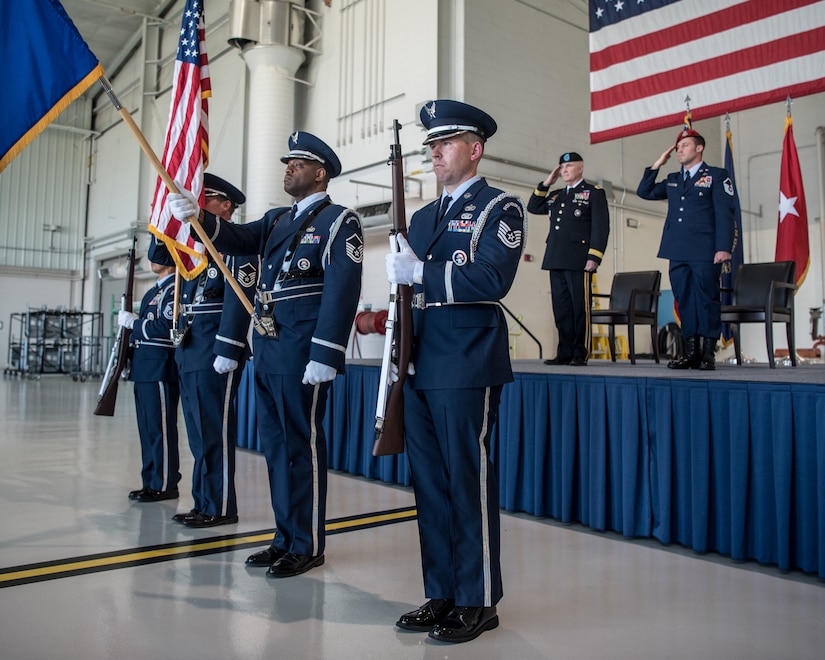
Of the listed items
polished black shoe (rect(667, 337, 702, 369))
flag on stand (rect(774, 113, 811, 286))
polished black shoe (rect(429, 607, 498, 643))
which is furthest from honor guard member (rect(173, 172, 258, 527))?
flag on stand (rect(774, 113, 811, 286))

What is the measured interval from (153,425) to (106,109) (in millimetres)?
17197

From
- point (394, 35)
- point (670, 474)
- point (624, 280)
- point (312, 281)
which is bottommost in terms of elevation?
point (670, 474)

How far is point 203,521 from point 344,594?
1.21 m

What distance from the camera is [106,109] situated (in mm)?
18453

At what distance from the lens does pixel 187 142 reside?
342 centimetres

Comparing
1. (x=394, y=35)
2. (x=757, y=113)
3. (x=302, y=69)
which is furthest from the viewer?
(x=757, y=113)

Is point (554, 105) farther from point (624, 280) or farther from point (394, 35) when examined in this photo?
point (624, 280)

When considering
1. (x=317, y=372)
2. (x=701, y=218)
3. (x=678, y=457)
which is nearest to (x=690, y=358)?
(x=701, y=218)

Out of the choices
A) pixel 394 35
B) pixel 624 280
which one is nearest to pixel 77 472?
pixel 624 280

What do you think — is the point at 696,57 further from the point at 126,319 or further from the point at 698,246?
the point at 126,319

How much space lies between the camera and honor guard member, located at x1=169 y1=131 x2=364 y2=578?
8.57ft

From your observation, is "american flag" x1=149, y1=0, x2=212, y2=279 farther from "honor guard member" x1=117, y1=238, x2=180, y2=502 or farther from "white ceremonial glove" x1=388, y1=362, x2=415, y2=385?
"white ceremonial glove" x1=388, y1=362, x2=415, y2=385

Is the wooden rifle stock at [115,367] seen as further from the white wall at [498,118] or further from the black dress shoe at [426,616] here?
the white wall at [498,118]

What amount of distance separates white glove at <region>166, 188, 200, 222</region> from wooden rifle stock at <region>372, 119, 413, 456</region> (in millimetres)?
897
